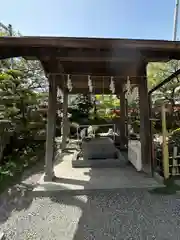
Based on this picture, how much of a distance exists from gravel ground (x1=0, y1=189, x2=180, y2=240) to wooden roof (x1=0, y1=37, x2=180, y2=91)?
2.51m

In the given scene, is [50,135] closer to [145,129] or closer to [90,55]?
[90,55]

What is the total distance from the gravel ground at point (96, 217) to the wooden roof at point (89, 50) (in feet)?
8.23

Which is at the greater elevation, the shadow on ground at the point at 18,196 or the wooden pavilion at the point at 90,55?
the wooden pavilion at the point at 90,55

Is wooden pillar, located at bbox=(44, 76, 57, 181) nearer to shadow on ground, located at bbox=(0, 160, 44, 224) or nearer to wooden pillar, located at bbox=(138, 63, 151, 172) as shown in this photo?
shadow on ground, located at bbox=(0, 160, 44, 224)

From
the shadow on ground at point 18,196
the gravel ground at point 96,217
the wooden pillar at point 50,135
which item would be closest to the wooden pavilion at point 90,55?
the wooden pillar at point 50,135

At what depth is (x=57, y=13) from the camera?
429 inches

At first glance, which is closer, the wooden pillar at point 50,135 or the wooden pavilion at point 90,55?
the wooden pavilion at point 90,55

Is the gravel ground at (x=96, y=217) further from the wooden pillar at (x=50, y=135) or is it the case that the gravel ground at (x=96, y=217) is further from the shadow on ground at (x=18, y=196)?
the wooden pillar at (x=50, y=135)

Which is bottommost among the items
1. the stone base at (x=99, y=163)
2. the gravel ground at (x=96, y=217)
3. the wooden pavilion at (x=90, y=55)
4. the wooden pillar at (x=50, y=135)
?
the gravel ground at (x=96, y=217)

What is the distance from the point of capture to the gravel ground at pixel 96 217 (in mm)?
2193

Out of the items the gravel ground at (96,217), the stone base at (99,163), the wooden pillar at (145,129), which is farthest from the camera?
the stone base at (99,163)

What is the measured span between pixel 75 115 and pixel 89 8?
7385 mm

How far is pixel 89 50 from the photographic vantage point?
349cm

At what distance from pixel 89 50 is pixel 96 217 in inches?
111
